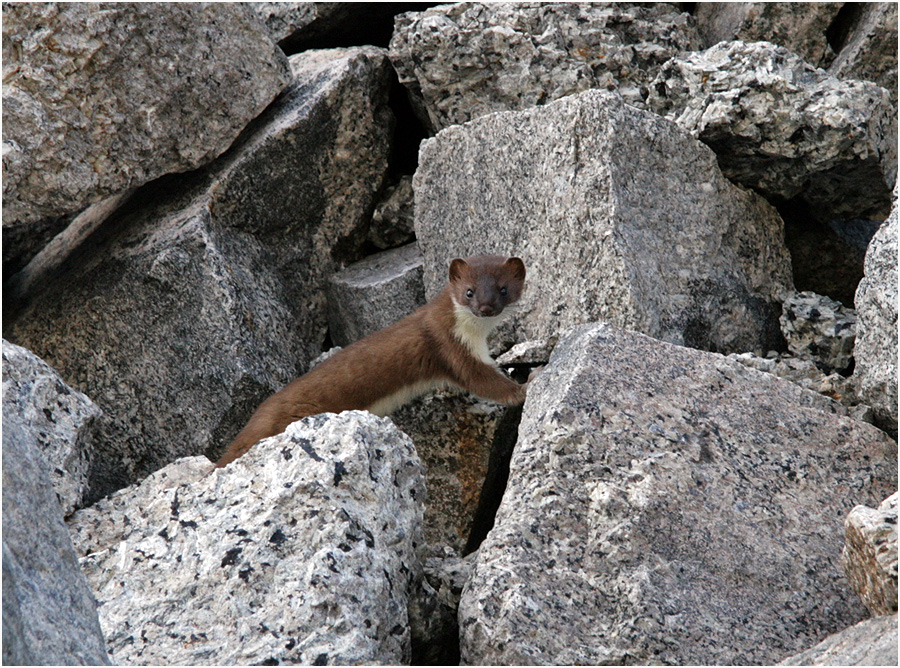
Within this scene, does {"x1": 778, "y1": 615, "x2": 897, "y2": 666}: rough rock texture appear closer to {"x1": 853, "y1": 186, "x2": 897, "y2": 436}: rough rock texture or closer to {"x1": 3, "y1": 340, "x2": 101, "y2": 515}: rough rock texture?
{"x1": 853, "y1": 186, "x2": 897, "y2": 436}: rough rock texture

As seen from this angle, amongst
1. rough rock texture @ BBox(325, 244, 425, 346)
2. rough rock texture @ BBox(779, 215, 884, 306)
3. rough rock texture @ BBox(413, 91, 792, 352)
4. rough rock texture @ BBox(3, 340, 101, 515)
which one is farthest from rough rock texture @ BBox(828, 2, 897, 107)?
rough rock texture @ BBox(3, 340, 101, 515)

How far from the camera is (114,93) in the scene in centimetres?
600

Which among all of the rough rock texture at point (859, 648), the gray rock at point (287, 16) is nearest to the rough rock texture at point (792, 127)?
the rough rock texture at point (859, 648)

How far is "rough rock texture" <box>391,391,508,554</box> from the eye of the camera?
222 inches

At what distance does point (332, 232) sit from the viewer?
7168 mm

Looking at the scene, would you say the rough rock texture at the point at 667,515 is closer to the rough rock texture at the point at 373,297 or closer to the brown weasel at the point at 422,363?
the brown weasel at the point at 422,363

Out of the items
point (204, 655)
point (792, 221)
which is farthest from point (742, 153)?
point (204, 655)

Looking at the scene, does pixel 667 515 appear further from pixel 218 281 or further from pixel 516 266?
pixel 218 281

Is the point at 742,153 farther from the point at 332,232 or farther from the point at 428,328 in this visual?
the point at 332,232

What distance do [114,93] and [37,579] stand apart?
4.00 meters

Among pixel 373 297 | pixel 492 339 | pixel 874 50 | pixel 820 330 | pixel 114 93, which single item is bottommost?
pixel 820 330

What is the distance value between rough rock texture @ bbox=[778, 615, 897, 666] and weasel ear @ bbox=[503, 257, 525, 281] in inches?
110

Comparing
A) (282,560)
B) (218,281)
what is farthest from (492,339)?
(282,560)

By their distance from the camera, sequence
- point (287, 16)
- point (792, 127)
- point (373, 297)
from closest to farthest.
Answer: point (792, 127) < point (373, 297) < point (287, 16)
